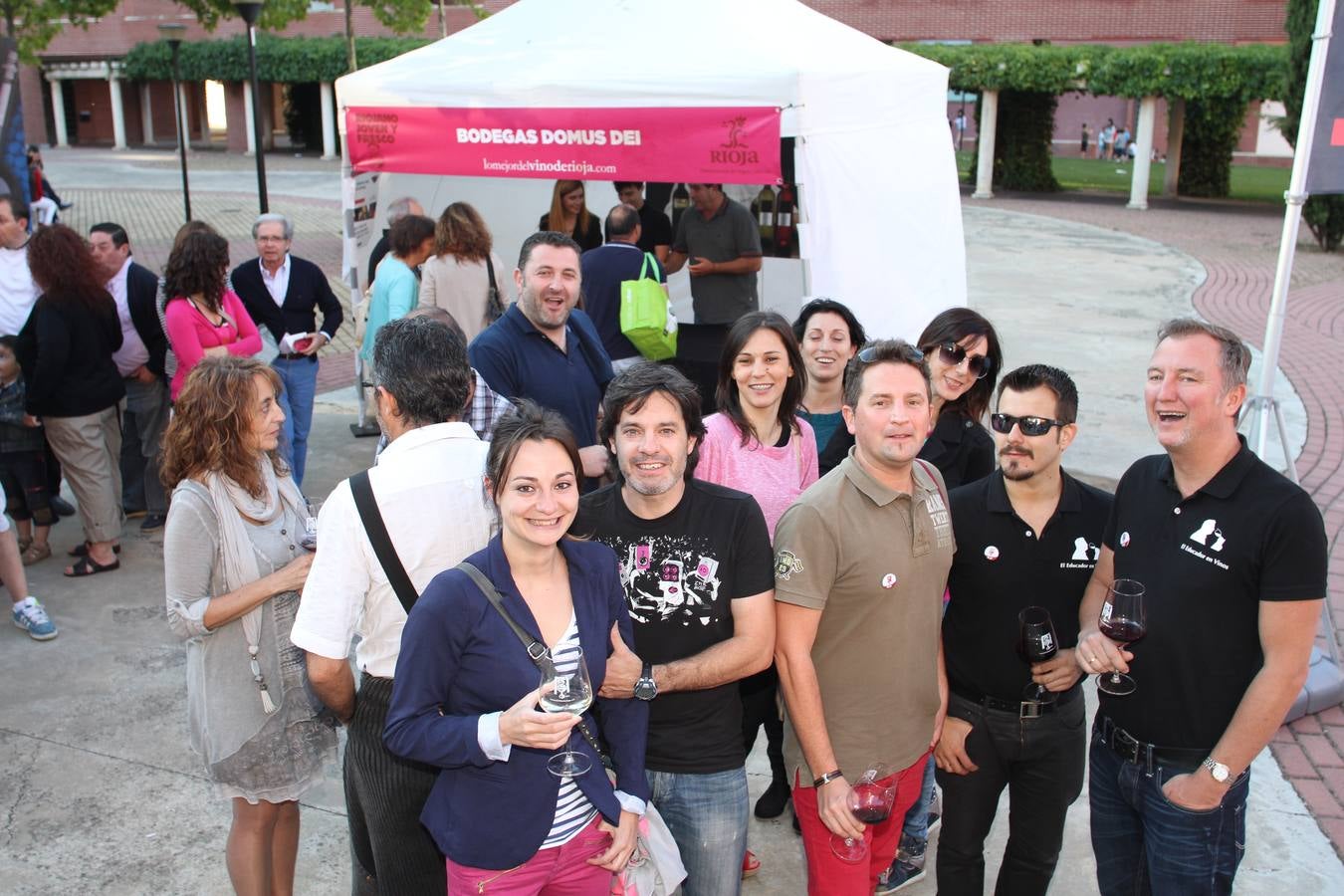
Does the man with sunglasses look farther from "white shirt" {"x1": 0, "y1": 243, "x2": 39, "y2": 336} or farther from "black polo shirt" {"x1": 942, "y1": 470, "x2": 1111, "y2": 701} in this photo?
"white shirt" {"x1": 0, "y1": 243, "x2": 39, "y2": 336}

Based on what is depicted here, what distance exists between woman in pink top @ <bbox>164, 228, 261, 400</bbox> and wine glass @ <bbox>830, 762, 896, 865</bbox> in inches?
173

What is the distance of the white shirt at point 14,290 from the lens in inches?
236

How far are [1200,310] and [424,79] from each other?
1165 cm

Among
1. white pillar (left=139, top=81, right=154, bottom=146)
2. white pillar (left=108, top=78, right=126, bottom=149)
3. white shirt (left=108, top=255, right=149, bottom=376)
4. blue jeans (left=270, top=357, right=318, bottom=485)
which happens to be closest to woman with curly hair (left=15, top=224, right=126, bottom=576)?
white shirt (left=108, top=255, right=149, bottom=376)

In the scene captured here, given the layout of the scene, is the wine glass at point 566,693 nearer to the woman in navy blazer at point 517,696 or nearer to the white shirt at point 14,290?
the woman in navy blazer at point 517,696

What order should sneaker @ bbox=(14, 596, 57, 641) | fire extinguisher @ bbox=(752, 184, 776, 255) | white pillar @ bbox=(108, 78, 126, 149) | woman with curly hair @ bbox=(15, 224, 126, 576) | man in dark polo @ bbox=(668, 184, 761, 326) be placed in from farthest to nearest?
white pillar @ bbox=(108, 78, 126, 149) < fire extinguisher @ bbox=(752, 184, 776, 255) < man in dark polo @ bbox=(668, 184, 761, 326) < woman with curly hair @ bbox=(15, 224, 126, 576) < sneaker @ bbox=(14, 596, 57, 641)

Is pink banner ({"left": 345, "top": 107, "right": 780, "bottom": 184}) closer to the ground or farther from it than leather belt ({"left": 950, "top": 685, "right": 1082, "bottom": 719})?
farther from it

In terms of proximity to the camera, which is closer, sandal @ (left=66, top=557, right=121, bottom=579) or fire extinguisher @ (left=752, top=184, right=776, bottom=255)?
sandal @ (left=66, top=557, right=121, bottom=579)

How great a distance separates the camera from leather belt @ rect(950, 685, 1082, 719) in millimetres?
2996

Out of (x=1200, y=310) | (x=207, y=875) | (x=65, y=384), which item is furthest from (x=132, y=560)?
(x=1200, y=310)

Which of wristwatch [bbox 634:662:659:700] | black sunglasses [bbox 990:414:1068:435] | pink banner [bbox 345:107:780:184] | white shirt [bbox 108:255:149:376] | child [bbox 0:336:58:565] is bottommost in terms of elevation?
child [bbox 0:336:58:565]

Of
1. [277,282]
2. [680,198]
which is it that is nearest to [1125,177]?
[680,198]

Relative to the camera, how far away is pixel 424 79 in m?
6.96

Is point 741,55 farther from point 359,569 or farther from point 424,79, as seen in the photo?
point 359,569
